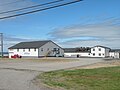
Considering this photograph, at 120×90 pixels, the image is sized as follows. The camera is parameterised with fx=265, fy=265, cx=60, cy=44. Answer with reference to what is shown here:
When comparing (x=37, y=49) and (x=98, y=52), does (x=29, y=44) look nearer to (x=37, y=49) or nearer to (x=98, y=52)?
(x=37, y=49)

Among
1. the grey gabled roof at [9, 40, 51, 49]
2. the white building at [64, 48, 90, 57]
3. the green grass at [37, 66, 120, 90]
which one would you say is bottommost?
the green grass at [37, 66, 120, 90]

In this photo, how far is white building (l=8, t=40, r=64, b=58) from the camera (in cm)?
8775

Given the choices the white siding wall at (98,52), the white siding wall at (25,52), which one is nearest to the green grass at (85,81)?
the white siding wall at (25,52)

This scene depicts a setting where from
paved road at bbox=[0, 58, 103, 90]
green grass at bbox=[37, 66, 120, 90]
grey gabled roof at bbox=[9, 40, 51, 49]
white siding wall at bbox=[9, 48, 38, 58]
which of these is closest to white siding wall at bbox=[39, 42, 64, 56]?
grey gabled roof at bbox=[9, 40, 51, 49]

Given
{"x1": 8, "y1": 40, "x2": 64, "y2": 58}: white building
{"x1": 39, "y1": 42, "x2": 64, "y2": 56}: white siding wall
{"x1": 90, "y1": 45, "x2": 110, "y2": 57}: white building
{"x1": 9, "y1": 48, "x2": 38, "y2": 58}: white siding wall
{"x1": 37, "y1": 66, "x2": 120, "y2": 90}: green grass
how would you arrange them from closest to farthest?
{"x1": 37, "y1": 66, "x2": 120, "y2": 90}: green grass, {"x1": 8, "y1": 40, "x2": 64, "y2": 58}: white building, {"x1": 9, "y1": 48, "x2": 38, "y2": 58}: white siding wall, {"x1": 39, "y1": 42, "x2": 64, "y2": 56}: white siding wall, {"x1": 90, "y1": 45, "x2": 110, "y2": 57}: white building

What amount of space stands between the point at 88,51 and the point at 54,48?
2778cm

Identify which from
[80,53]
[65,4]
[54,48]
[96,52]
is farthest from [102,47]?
[65,4]

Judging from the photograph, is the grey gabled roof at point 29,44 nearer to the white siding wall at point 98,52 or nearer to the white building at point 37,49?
the white building at point 37,49

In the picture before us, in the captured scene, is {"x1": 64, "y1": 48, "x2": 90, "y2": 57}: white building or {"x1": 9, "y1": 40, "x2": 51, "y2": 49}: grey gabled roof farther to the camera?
{"x1": 64, "y1": 48, "x2": 90, "y2": 57}: white building

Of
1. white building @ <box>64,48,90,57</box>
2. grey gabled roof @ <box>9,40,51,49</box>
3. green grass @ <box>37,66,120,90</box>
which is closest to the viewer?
green grass @ <box>37,66,120,90</box>

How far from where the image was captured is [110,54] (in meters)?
114

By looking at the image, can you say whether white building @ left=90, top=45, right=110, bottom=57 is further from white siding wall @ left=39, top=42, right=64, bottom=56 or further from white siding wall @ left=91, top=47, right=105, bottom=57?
white siding wall @ left=39, top=42, right=64, bottom=56

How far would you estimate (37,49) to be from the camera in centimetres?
8675

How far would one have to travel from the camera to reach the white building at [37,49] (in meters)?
87.8
